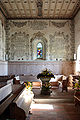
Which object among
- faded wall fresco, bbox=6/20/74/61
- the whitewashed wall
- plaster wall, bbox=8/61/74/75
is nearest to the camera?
the whitewashed wall

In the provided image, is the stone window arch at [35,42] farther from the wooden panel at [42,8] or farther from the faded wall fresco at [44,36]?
the wooden panel at [42,8]

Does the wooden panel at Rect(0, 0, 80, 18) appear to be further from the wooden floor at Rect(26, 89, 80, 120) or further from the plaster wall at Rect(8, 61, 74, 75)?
the wooden floor at Rect(26, 89, 80, 120)

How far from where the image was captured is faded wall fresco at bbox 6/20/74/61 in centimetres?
1394

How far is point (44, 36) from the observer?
1405 centimetres

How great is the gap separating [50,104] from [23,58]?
301 inches

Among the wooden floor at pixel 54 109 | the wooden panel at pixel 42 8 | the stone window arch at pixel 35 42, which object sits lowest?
the wooden floor at pixel 54 109

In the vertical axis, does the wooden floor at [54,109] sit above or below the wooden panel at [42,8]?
below

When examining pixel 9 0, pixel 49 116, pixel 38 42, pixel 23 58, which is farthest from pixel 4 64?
pixel 49 116

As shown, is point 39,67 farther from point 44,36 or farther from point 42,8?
point 42,8

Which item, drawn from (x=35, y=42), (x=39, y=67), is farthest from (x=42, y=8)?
(x=39, y=67)

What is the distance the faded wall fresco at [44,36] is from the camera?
45.7ft

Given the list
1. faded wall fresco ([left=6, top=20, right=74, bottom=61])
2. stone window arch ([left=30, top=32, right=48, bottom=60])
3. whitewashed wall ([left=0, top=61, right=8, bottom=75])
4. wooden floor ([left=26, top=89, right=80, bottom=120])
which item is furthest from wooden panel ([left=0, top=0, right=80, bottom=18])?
wooden floor ([left=26, top=89, right=80, bottom=120])

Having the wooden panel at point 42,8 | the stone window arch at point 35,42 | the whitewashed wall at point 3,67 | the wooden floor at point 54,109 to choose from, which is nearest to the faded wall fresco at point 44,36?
the stone window arch at point 35,42

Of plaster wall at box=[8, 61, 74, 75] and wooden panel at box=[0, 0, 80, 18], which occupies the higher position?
wooden panel at box=[0, 0, 80, 18]
